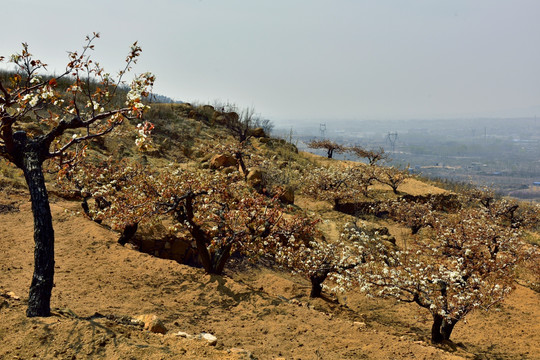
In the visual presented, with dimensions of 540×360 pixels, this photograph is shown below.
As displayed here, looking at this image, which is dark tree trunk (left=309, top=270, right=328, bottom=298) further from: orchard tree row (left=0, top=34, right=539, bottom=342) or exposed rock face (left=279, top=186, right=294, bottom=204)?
exposed rock face (left=279, top=186, right=294, bottom=204)

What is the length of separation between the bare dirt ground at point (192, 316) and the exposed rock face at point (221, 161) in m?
11.0

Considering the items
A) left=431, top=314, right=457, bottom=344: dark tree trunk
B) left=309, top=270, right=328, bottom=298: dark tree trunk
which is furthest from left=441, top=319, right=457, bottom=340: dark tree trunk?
left=309, top=270, right=328, bottom=298: dark tree trunk

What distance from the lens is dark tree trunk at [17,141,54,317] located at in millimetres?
5055

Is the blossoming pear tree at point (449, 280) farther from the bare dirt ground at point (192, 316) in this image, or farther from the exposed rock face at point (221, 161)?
the exposed rock face at point (221, 161)

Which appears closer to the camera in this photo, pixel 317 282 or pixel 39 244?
pixel 39 244

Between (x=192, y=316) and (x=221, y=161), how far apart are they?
51.2ft

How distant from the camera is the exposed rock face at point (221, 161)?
22.1m

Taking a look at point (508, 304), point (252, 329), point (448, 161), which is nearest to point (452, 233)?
point (508, 304)

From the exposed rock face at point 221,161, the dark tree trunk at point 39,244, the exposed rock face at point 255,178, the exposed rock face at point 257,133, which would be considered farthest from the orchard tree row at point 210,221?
the exposed rock face at point 257,133

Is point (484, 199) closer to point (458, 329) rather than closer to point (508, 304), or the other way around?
point (508, 304)

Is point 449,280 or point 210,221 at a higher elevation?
point 210,221

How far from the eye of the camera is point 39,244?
17.5 ft

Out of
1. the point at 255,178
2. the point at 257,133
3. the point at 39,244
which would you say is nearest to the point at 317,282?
the point at 39,244

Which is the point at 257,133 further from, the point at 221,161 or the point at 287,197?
the point at 287,197
